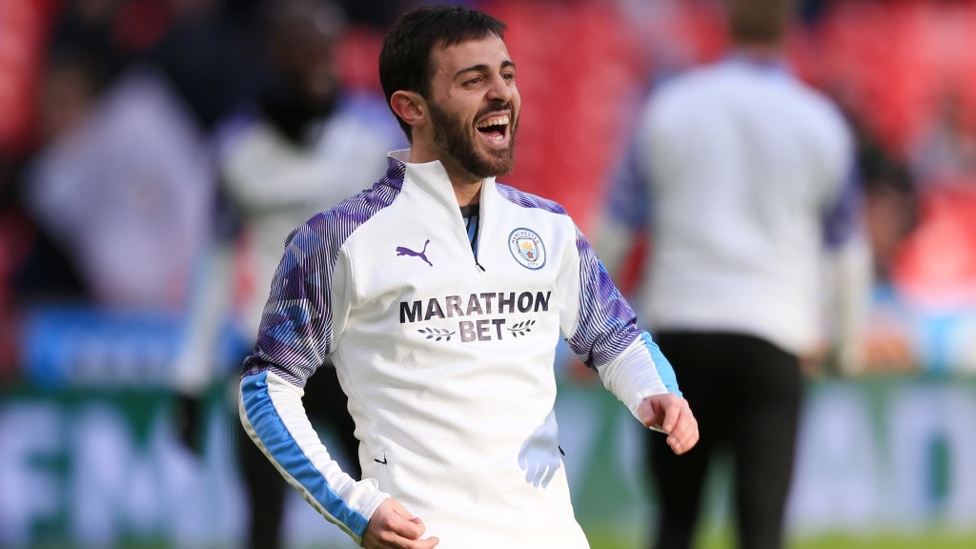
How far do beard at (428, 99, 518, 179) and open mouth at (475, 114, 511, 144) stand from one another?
0.01m

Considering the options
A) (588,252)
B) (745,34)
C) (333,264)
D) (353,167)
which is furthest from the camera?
(353,167)

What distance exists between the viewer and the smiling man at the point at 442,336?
131 inches

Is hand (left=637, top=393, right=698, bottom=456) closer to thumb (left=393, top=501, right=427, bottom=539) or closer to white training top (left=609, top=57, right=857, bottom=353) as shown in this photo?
thumb (left=393, top=501, right=427, bottom=539)

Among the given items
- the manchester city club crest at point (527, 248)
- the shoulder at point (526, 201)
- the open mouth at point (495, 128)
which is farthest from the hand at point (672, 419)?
the open mouth at point (495, 128)

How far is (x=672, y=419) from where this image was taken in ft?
10.9

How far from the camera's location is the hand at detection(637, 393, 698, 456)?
10.9ft

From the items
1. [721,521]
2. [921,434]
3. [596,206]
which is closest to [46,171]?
[596,206]

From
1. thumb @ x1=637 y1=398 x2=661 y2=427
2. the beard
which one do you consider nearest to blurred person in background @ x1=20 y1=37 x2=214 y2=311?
the beard

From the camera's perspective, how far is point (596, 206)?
10.4 m

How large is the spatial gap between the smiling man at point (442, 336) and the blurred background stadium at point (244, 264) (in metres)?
4.26

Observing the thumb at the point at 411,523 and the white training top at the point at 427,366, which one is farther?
the white training top at the point at 427,366

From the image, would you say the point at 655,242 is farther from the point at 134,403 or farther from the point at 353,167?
the point at 134,403

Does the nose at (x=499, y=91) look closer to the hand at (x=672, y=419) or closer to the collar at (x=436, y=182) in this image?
the collar at (x=436, y=182)

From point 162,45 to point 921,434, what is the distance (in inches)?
194
